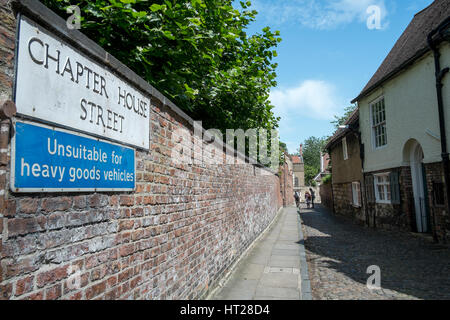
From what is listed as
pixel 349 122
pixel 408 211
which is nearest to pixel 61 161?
pixel 408 211

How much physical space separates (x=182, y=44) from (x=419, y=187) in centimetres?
1058

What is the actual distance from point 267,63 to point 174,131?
572 centimetres

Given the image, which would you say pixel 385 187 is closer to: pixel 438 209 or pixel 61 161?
pixel 438 209

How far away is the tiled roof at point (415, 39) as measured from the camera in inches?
418

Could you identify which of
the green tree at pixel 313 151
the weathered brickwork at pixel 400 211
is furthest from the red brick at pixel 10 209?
the green tree at pixel 313 151

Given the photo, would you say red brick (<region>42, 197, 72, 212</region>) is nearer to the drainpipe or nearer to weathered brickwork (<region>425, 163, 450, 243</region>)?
the drainpipe

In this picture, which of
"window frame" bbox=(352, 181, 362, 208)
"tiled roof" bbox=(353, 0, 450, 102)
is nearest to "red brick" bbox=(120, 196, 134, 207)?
"tiled roof" bbox=(353, 0, 450, 102)

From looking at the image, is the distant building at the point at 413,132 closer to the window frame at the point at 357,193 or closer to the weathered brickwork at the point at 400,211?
the weathered brickwork at the point at 400,211

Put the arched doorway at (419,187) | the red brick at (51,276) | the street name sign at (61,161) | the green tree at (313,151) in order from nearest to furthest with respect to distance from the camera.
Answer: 1. the street name sign at (61,161)
2. the red brick at (51,276)
3. the arched doorway at (419,187)
4. the green tree at (313,151)

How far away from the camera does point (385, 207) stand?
44.2 feet

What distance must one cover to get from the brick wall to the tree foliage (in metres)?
1.25

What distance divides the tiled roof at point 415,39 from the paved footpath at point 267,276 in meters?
7.44

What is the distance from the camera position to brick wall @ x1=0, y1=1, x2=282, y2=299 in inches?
64.7
